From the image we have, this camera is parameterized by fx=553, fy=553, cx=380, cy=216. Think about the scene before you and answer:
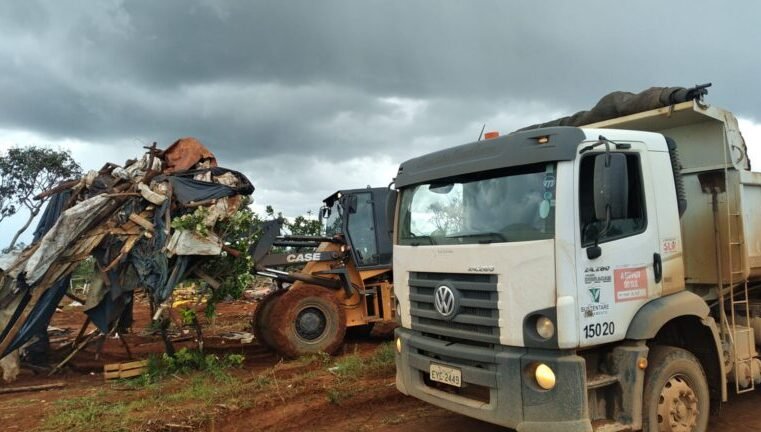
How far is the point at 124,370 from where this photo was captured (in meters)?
7.94

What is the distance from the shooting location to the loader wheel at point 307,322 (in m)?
8.89

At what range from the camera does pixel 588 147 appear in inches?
162

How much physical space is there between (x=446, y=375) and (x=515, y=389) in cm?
65

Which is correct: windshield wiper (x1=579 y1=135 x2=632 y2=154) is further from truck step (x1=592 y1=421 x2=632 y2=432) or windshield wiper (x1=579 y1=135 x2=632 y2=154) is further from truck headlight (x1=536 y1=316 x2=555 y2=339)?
truck step (x1=592 y1=421 x2=632 y2=432)

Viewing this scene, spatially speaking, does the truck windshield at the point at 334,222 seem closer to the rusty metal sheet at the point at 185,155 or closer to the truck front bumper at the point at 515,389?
the rusty metal sheet at the point at 185,155

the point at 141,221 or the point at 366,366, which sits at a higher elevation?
the point at 141,221

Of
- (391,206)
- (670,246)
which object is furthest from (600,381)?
(391,206)

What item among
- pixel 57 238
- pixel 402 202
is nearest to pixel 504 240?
pixel 402 202

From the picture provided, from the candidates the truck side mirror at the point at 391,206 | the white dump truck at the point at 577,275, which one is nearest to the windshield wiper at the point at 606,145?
the white dump truck at the point at 577,275

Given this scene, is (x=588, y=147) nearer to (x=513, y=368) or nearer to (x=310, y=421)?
(x=513, y=368)

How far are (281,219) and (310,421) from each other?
3.96m

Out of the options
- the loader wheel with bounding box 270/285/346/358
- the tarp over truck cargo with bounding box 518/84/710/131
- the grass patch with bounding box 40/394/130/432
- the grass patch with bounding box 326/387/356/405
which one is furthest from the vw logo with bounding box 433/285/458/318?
the loader wheel with bounding box 270/285/346/358

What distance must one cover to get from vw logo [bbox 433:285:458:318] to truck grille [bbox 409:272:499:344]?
4 centimetres

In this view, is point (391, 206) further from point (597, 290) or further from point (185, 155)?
point (185, 155)
